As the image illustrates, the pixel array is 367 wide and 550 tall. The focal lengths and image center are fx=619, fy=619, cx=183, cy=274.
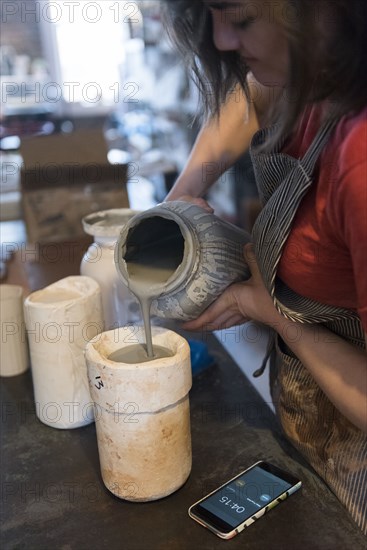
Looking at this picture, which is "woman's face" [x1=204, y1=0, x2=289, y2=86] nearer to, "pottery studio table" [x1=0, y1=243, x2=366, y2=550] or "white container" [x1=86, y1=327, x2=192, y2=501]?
"white container" [x1=86, y1=327, x2=192, y2=501]

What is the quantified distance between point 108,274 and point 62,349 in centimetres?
26

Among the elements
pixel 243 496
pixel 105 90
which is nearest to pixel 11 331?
pixel 243 496

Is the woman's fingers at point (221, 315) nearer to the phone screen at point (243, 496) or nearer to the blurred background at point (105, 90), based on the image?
the phone screen at point (243, 496)

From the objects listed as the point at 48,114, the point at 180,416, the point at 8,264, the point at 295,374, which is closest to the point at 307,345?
the point at 295,374

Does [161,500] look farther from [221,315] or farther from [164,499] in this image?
[221,315]

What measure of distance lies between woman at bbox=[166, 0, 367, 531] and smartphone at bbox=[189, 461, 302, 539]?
0.22 feet

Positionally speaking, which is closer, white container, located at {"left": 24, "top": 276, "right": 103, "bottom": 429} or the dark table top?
the dark table top

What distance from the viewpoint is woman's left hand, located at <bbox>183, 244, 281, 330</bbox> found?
3.14ft

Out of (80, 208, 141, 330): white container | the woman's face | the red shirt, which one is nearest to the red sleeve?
the red shirt

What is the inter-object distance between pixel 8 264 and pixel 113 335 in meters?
0.92

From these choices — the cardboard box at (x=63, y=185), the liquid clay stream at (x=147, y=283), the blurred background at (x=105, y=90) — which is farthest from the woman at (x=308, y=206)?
the blurred background at (x=105, y=90)

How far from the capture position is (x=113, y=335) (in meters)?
0.95

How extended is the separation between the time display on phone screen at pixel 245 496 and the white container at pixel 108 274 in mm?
459

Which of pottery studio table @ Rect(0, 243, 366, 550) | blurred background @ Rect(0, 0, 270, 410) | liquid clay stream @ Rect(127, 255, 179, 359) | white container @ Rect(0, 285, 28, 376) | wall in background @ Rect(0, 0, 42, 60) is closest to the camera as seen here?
pottery studio table @ Rect(0, 243, 366, 550)
